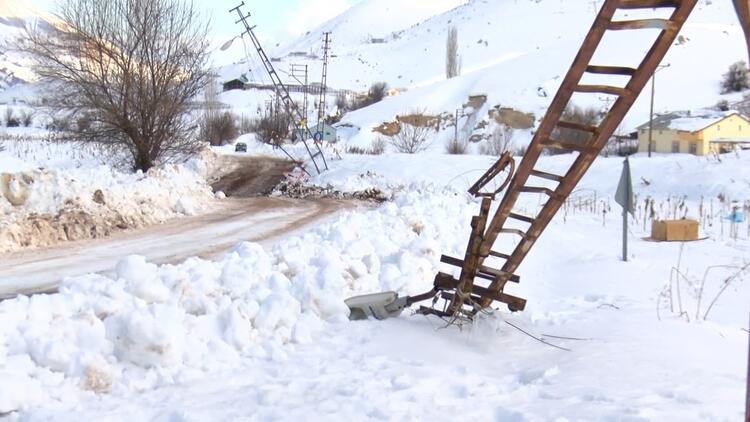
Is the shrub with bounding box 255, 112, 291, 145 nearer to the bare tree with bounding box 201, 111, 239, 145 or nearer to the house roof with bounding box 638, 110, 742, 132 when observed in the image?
the bare tree with bounding box 201, 111, 239, 145

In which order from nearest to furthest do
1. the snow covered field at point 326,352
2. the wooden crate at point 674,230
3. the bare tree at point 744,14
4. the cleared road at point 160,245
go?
the bare tree at point 744,14
the snow covered field at point 326,352
the cleared road at point 160,245
the wooden crate at point 674,230

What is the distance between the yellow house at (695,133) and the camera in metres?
57.9

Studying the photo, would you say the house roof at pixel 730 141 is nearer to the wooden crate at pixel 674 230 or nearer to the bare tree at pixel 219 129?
the bare tree at pixel 219 129

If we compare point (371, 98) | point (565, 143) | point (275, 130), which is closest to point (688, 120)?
point (275, 130)

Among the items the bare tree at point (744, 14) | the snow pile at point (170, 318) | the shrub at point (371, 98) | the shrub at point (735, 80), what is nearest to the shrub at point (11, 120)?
the shrub at point (371, 98)

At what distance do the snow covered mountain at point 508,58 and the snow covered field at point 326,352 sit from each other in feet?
109

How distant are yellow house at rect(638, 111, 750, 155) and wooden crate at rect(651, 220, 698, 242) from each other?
48199 millimetres

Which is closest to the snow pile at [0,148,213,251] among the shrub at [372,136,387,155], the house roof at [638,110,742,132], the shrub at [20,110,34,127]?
the shrub at [372,136,387,155]

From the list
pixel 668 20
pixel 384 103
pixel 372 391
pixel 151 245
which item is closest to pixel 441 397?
pixel 372 391

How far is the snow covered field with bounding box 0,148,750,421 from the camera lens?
3.74 metres

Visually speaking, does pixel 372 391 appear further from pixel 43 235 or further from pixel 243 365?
pixel 43 235

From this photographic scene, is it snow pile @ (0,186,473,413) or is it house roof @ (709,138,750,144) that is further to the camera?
house roof @ (709,138,750,144)

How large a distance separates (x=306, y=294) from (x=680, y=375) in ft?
9.16

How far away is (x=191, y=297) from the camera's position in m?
5.03
